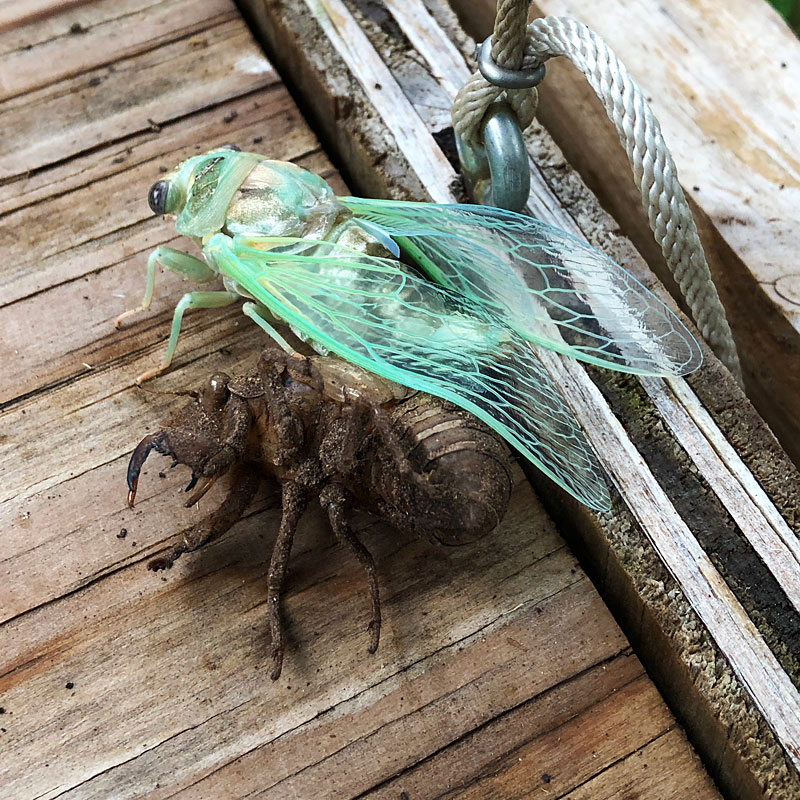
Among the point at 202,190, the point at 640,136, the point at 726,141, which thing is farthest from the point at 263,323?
the point at 726,141

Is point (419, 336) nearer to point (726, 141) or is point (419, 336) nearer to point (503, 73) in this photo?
point (503, 73)

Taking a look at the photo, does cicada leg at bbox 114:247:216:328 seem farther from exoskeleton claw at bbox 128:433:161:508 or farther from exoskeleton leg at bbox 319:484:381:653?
exoskeleton leg at bbox 319:484:381:653

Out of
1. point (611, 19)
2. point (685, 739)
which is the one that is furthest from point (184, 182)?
point (685, 739)

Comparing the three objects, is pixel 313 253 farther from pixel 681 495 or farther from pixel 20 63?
pixel 20 63

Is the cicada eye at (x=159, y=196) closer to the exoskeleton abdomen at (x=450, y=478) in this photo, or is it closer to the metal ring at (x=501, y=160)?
the metal ring at (x=501, y=160)

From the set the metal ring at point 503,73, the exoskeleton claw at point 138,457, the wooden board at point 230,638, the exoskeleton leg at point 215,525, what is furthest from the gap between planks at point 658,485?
the exoskeleton claw at point 138,457

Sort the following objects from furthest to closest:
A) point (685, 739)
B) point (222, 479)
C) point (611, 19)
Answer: point (611, 19) < point (222, 479) < point (685, 739)

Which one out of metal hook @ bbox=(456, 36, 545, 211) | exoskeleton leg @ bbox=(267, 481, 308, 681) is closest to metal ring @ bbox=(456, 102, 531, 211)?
metal hook @ bbox=(456, 36, 545, 211)
